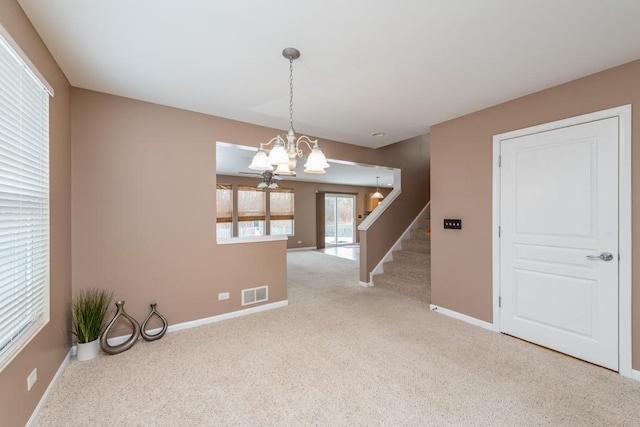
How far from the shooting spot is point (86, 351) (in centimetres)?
239

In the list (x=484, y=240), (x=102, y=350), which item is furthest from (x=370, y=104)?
(x=102, y=350)

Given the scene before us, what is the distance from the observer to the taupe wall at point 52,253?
4.81 ft

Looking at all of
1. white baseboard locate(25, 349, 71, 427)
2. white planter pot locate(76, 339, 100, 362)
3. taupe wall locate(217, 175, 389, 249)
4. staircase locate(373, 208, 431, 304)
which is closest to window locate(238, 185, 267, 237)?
taupe wall locate(217, 175, 389, 249)

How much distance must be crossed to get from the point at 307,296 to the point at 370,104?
9.33 ft

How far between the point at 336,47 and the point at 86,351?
3.22 metres

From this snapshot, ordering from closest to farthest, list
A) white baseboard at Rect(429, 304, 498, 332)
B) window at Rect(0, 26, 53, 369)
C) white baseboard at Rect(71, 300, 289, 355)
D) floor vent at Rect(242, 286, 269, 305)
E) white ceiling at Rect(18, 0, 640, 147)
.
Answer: window at Rect(0, 26, 53, 369)
white ceiling at Rect(18, 0, 640, 147)
white baseboard at Rect(71, 300, 289, 355)
white baseboard at Rect(429, 304, 498, 332)
floor vent at Rect(242, 286, 269, 305)

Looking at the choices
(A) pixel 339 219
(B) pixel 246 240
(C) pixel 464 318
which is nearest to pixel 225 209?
(A) pixel 339 219

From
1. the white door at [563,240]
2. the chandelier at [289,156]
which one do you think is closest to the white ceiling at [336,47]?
the chandelier at [289,156]

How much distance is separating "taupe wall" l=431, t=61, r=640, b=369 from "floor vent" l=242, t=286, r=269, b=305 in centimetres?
221

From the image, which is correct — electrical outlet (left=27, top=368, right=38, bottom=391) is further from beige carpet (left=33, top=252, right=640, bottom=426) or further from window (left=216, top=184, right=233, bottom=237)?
window (left=216, top=184, right=233, bottom=237)

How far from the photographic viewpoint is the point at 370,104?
2961 mm

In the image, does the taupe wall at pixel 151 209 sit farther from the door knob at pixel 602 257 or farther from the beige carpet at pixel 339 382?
the door knob at pixel 602 257

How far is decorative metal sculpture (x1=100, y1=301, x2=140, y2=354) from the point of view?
246 centimetres

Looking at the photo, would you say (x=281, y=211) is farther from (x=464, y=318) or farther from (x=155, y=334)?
(x=464, y=318)
